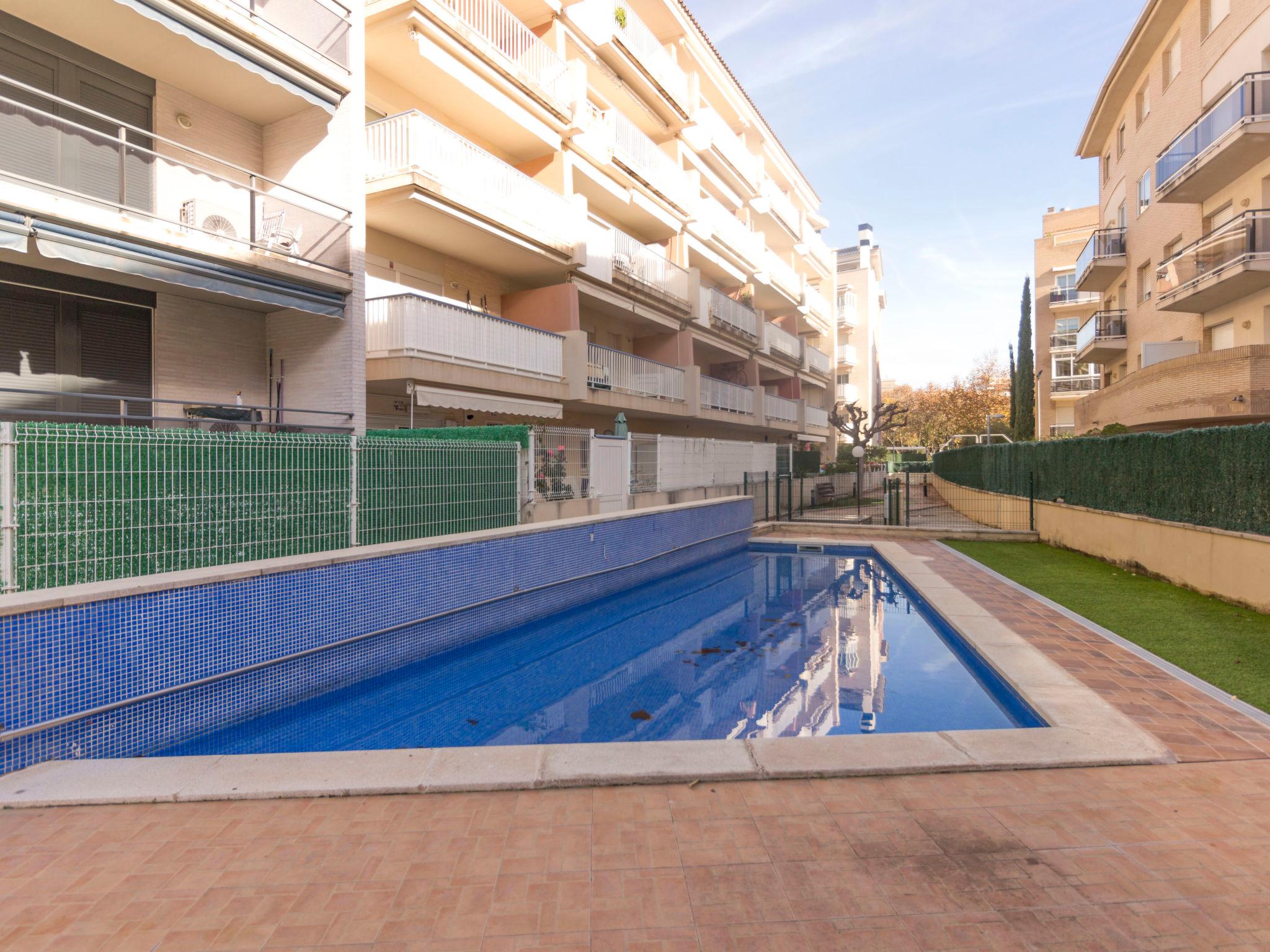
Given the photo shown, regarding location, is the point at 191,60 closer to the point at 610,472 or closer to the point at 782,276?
the point at 610,472

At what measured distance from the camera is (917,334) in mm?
79312

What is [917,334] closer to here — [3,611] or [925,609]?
[925,609]

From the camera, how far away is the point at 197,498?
6.26 meters

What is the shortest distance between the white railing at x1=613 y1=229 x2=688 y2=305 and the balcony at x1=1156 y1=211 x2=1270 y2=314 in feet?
46.8

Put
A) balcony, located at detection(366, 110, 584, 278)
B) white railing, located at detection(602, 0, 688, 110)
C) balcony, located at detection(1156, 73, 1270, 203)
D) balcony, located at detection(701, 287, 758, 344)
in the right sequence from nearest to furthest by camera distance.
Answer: balcony, located at detection(366, 110, 584, 278), balcony, located at detection(1156, 73, 1270, 203), white railing, located at detection(602, 0, 688, 110), balcony, located at detection(701, 287, 758, 344)

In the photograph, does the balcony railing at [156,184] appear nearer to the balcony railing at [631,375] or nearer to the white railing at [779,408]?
the balcony railing at [631,375]

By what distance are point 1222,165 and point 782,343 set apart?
15786 mm

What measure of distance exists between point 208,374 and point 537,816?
1016 cm

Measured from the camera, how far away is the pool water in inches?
229

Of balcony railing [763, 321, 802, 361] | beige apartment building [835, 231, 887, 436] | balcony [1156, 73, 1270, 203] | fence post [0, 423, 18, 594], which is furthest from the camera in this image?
beige apartment building [835, 231, 887, 436]

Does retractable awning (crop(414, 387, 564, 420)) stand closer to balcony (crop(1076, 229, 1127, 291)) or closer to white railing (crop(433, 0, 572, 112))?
white railing (crop(433, 0, 572, 112))

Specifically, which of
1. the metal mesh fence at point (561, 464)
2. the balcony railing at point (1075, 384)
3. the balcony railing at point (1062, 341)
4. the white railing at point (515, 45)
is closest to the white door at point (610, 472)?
the metal mesh fence at point (561, 464)

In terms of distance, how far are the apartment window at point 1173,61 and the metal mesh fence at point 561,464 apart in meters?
23.3

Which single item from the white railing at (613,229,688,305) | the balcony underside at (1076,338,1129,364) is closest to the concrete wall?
the white railing at (613,229,688,305)
